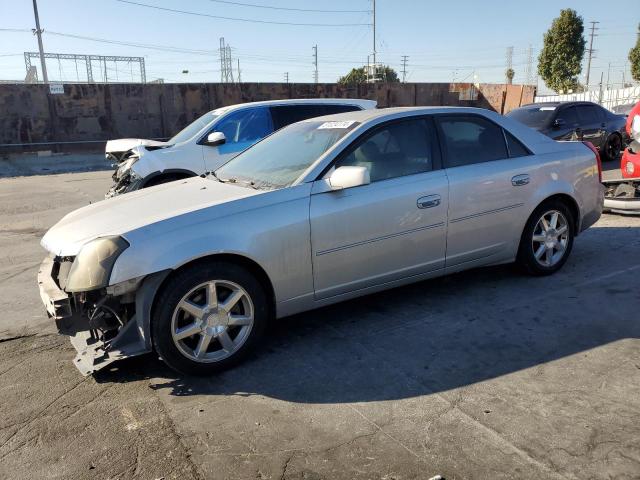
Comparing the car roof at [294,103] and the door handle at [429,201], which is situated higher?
the car roof at [294,103]

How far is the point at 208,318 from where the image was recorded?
3518 millimetres

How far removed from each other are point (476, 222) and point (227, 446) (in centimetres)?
280

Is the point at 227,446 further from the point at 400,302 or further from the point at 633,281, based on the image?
the point at 633,281

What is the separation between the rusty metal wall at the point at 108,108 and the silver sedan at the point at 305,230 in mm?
18836

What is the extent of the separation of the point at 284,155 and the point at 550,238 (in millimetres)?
Result: 2671

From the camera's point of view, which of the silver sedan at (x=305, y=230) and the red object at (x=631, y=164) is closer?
the silver sedan at (x=305, y=230)

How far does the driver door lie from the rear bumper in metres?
5.19

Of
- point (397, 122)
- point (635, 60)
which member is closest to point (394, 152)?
point (397, 122)

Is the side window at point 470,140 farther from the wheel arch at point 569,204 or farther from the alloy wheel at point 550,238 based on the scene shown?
the alloy wheel at point 550,238

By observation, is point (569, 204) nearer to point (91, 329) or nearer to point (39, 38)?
point (91, 329)

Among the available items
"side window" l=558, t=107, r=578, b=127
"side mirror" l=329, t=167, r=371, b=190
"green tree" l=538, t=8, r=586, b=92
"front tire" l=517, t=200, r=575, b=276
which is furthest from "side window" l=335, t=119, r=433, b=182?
"green tree" l=538, t=8, r=586, b=92

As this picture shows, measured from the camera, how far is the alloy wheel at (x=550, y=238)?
16.5 feet

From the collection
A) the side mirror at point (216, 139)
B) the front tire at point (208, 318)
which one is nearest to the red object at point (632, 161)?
the side mirror at point (216, 139)

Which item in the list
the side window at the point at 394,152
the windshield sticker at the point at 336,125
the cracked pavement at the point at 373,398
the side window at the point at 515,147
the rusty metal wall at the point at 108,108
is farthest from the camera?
the rusty metal wall at the point at 108,108
